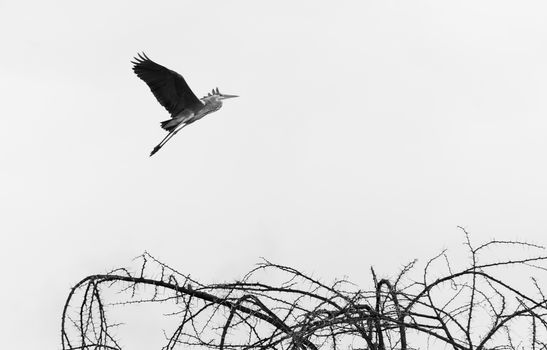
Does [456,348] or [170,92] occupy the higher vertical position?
[170,92]

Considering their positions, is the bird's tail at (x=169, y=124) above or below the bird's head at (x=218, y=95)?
below

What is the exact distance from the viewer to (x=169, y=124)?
16969 mm

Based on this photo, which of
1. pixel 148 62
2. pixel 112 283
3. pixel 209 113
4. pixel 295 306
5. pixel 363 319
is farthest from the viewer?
pixel 209 113

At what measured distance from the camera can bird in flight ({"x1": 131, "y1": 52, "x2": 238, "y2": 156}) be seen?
16.8m

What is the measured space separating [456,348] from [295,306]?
0.85 metres

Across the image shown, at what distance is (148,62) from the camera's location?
54.0 ft

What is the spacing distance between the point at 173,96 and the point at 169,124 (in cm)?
65

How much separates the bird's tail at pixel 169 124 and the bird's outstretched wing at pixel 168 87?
1.22ft

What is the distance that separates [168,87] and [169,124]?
75 centimetres

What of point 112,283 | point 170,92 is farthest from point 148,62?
point 112,283

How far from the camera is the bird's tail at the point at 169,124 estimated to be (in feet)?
55.5

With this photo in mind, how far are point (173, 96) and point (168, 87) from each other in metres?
0.19

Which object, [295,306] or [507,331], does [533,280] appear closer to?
[507,331]

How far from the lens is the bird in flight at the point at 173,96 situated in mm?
16766
